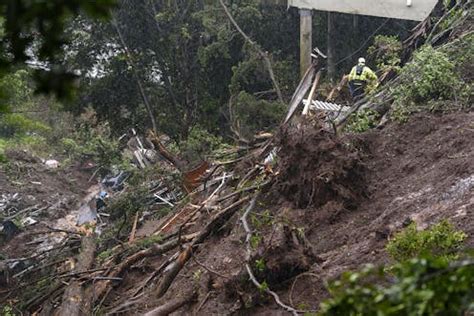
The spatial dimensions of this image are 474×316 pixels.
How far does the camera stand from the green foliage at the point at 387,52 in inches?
482

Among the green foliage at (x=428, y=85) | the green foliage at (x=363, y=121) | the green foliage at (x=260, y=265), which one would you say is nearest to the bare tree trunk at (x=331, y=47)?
the green foliage at (x=363, y=121)

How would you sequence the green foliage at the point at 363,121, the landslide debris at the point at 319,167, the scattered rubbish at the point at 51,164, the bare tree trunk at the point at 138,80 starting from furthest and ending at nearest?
the scattered rubbish at the point at 51,164, the bare tree trunk at the point at 138,80, the green foliage at the point at 363,121, the landslide debris at the point at 319,167

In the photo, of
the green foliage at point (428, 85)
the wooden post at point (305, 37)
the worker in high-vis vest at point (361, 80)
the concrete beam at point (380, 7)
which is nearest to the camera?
the green foliage at point (428, 85)

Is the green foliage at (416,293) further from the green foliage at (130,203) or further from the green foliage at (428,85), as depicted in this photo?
the green foliage at (130,203)

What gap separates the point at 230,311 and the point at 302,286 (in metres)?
0.75

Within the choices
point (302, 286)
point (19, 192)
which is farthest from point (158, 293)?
point (19, 192)

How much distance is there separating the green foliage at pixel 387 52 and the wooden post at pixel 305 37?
1.86m

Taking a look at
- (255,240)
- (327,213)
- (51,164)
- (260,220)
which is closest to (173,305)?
(255,240)

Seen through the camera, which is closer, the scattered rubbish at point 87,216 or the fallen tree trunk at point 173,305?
the fallen tree trunk at point 173,305

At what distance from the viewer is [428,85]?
922 centimetres

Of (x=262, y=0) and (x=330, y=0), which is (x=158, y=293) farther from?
(x=262, y=0)

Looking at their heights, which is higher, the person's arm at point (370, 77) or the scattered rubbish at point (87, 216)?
the person's arm at point (370, 77)

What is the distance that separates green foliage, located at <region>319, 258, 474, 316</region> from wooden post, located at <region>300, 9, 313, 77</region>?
13.2m

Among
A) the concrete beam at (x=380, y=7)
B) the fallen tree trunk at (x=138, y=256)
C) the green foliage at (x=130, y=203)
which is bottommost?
the green foliage at (x=130, y=203)
